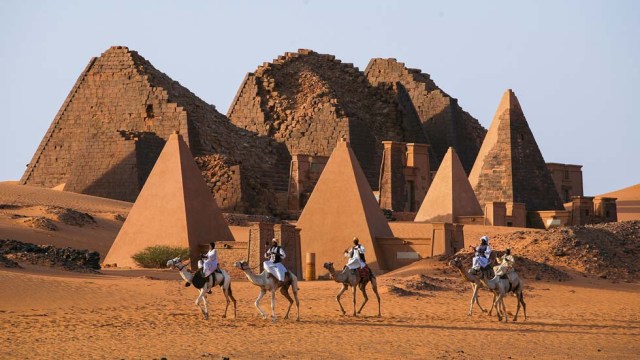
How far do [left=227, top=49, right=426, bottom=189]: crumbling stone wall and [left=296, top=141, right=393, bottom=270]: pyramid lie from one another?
2899 centimetres

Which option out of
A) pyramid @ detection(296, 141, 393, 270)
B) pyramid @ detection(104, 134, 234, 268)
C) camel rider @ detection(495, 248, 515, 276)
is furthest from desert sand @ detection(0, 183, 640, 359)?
pyramid @ detection(296, 141, 393, 270)

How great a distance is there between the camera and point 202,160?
53469 millimetres

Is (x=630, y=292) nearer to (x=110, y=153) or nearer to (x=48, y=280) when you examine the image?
(x=48, y=280)

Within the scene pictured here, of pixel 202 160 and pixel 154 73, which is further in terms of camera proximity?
pixel 154 73

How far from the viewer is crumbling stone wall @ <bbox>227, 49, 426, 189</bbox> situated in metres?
63.2

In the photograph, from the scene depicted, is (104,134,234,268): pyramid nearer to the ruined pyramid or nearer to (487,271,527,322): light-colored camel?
(487,271,527,322): light-colored camel

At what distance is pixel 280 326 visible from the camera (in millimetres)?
20797

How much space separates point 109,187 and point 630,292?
29891 millimetres

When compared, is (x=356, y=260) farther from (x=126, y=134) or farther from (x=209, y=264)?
(x=126, y=134)

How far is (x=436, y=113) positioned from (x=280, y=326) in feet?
172

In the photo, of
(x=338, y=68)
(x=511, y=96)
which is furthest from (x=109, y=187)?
(x=338, y=68)

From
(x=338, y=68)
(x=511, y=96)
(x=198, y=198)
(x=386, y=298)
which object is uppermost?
(x=338, y=68)

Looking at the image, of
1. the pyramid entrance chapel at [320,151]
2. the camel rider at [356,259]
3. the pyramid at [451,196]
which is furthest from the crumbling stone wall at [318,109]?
the camel rider at [356,259]

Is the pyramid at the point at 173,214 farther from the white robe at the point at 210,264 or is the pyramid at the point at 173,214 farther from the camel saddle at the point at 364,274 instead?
the white robe at the point at 210,264
